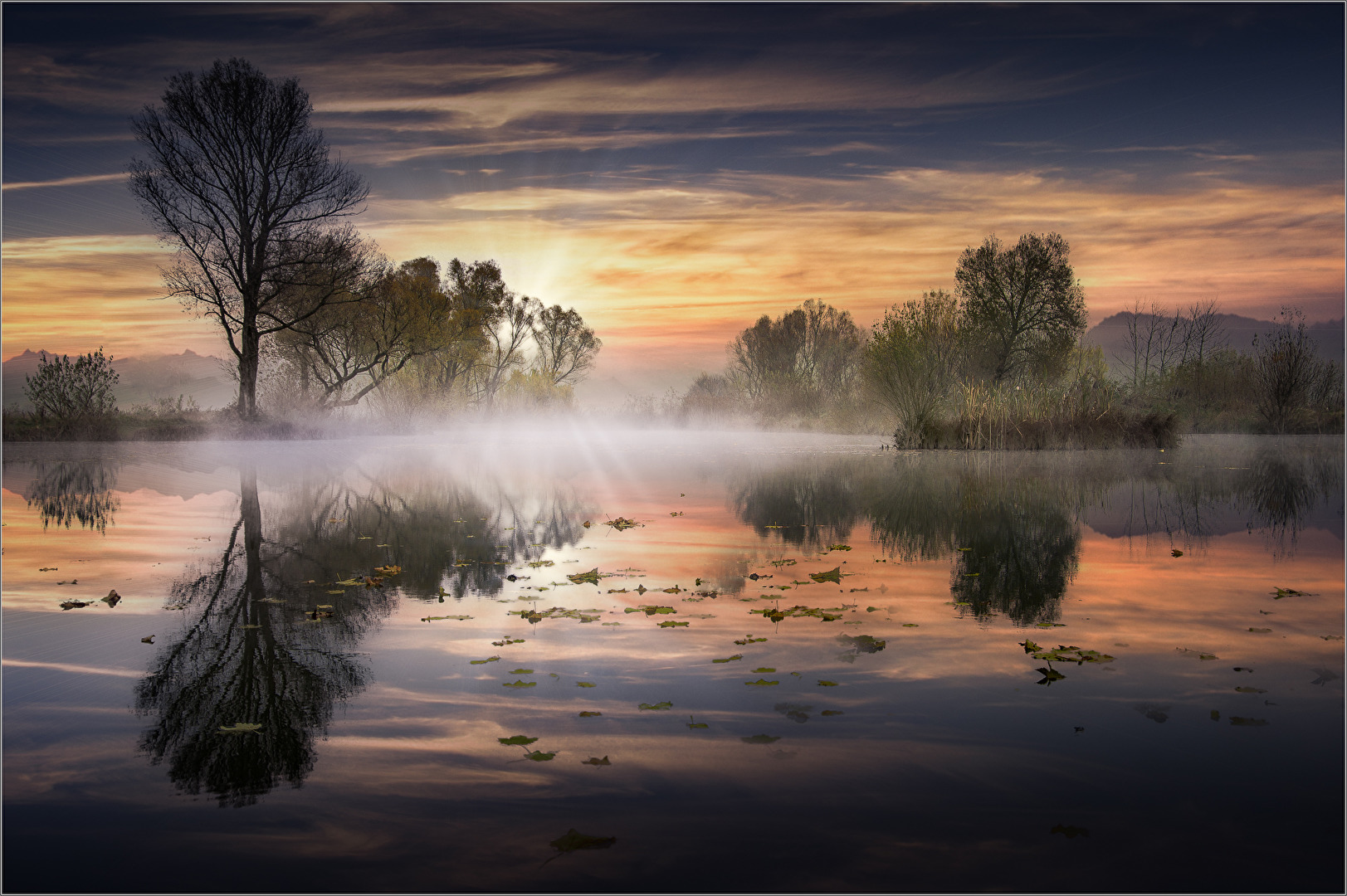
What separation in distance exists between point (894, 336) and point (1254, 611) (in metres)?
23.9

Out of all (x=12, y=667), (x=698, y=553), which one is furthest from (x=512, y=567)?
(x=12, y=667)

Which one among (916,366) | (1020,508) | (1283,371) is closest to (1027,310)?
(1283,371)

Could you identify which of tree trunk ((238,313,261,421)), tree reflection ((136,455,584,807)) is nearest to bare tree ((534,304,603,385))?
tree trunk ((238,313,261,421))

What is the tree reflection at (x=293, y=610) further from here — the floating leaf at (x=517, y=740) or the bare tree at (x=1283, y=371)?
the bare tree at (x=1283, y=371)

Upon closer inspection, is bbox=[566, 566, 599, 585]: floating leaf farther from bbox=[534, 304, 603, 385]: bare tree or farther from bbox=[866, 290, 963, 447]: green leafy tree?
bbox=[534, 304, 603, 385]: bare tree

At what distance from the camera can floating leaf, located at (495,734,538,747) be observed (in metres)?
3.68

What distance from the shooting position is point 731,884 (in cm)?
264

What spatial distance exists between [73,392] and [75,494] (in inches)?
866

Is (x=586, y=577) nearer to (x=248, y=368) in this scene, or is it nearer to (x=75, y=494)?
(x=75, y=494)

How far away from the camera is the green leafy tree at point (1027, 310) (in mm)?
46562

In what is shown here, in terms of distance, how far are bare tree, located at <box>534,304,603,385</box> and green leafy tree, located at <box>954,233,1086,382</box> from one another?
33.5 metres

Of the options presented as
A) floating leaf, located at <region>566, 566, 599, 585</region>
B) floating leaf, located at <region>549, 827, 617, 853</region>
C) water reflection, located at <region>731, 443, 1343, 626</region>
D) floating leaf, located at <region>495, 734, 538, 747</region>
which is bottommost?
floating leaf, located at <region>549, 827, 617, 853</region>

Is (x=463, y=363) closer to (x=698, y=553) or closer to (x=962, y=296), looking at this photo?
(x=962, y=296)

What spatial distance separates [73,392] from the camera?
32.6 metres
